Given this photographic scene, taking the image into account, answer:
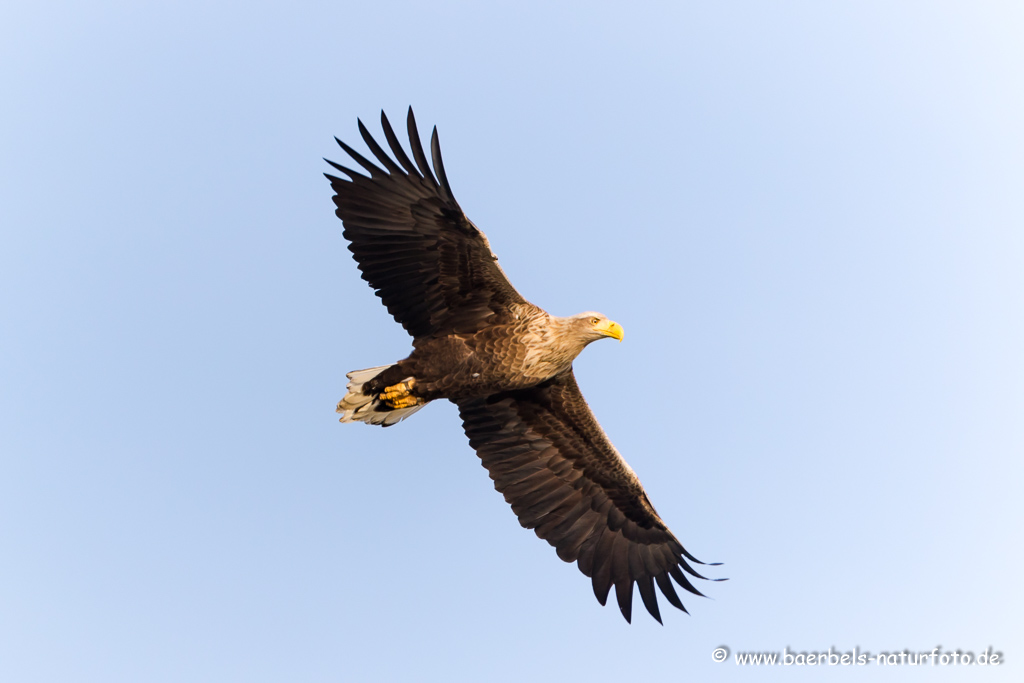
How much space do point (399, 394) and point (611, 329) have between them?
7.24 feet

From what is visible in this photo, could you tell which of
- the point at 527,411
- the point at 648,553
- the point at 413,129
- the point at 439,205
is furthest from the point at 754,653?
the point at 413,129

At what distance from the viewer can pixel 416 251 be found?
9.03 metres

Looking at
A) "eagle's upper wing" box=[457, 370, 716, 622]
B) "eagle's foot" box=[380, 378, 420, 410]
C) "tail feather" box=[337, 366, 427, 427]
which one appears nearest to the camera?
"eagle's foot" box=[380, 378, 420, 410]

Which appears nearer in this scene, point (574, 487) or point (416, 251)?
point (416, 251)

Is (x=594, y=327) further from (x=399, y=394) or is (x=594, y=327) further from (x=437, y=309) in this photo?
(x=399, y=394)

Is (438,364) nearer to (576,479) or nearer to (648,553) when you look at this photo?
(576,479)

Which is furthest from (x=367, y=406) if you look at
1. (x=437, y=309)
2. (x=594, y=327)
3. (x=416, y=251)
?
(x=594, y=327)

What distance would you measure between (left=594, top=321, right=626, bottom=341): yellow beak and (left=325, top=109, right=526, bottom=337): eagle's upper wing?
2.81 ft

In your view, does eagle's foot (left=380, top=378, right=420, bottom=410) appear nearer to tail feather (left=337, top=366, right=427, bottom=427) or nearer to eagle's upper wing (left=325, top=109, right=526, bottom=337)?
tail feather (left=337, top=366, right=427, bottom=427)

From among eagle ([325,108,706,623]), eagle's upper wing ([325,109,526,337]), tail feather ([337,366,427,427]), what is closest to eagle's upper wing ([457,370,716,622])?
eagle ([325,108,706,623])

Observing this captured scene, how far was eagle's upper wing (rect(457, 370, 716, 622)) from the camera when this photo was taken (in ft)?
33.2

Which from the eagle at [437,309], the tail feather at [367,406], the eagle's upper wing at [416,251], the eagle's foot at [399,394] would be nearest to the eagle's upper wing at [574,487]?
the eagle at [437,309]

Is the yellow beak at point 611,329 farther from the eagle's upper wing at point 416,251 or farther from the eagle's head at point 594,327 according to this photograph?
the eagle's upper wing at point 416,251

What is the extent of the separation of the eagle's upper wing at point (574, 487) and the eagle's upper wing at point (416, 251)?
1399mm
